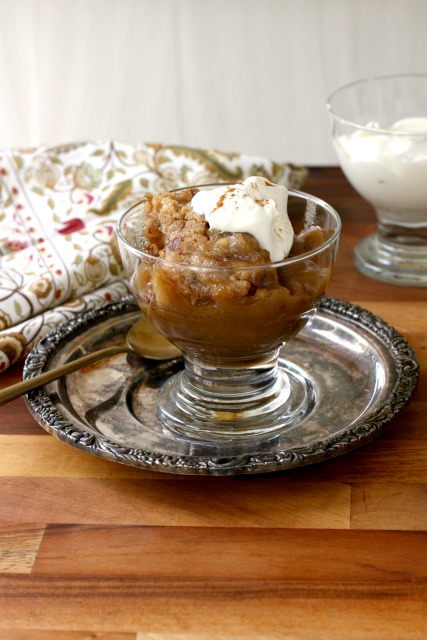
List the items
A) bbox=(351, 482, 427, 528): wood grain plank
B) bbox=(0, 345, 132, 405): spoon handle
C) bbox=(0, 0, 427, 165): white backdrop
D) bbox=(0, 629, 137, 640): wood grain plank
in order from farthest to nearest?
1. bbox=(0, 0, 427, 165): white backdrop
2. bbox=(0, 345, 132, 405): spoon handle
3. bbox=(351, 482, 427, 528): wood grain plank
4. bbox=(0, 629, 137, 640): wood grain plank

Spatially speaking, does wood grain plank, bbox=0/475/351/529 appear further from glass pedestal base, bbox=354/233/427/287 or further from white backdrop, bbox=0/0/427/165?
white backdrop, bbox=0/0/427/165

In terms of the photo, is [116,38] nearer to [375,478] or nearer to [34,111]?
[34,111]

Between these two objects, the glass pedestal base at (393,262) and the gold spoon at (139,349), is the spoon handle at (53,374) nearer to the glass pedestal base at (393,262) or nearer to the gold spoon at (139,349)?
the gold spoon at (139,349)

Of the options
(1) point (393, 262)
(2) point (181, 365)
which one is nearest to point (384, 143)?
(1) point (393, 262)

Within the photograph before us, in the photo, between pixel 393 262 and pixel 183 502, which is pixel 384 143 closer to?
pixel 393 262

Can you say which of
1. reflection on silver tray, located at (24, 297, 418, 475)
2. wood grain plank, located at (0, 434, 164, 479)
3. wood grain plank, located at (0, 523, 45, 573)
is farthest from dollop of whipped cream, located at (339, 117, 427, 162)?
wood grain plank, located at (0, 523, 45, 573)

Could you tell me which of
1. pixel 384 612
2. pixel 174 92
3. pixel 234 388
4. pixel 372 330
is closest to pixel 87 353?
pixel 234 388

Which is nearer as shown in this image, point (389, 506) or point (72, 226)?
point (389, 506)
